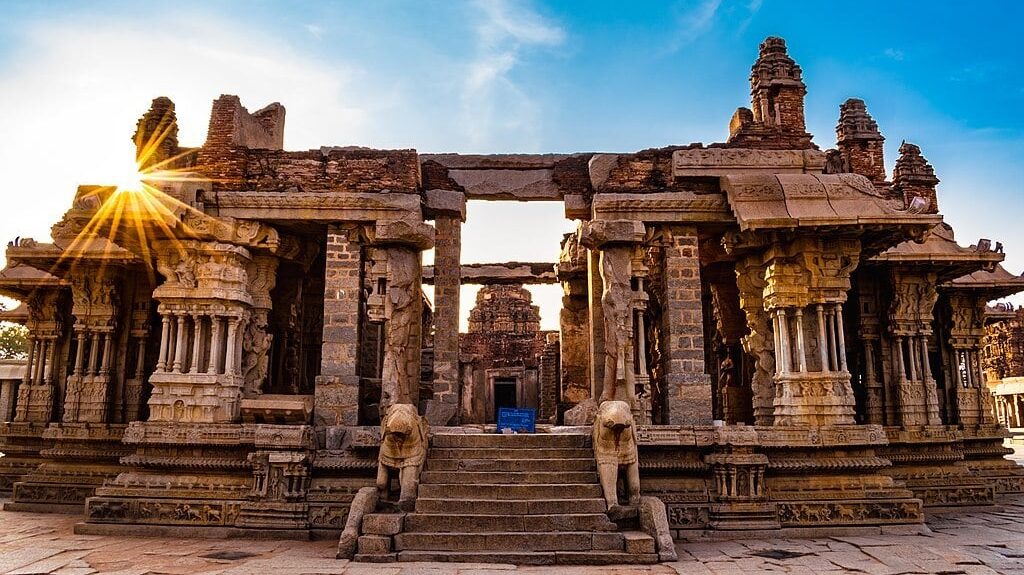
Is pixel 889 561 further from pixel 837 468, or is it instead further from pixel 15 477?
pixel 15 477

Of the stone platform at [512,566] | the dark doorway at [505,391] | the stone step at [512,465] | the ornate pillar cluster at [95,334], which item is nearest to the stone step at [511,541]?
the stone platform at [512,566]

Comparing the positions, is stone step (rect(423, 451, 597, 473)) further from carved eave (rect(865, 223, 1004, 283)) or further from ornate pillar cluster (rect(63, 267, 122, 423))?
ornate pillar cluster (rect(63, 267, 122, 423))

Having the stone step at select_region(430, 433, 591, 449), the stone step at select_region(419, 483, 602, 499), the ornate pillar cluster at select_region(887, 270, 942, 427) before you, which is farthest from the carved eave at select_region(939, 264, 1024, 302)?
the stone step at select_region(419, 483, 602, 499)

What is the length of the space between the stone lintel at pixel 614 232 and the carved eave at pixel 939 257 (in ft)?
16.9

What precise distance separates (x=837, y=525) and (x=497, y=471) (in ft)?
15.3

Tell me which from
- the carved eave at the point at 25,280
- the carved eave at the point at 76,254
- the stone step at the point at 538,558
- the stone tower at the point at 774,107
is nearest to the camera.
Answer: the stone step at the point at 538,558

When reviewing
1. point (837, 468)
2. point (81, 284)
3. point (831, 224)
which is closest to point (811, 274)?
point (831, 224)

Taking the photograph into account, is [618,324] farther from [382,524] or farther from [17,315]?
[17,315]

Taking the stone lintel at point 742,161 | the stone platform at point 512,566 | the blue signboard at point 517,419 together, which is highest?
the stone lintel at point 742,161

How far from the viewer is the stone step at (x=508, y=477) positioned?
8.92 metres

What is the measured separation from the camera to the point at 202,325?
10.7 m

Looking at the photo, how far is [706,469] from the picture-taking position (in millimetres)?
9781

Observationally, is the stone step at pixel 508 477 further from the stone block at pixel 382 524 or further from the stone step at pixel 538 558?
the stone step at pixel 538 558

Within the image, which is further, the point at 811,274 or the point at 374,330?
the point at 374,330
